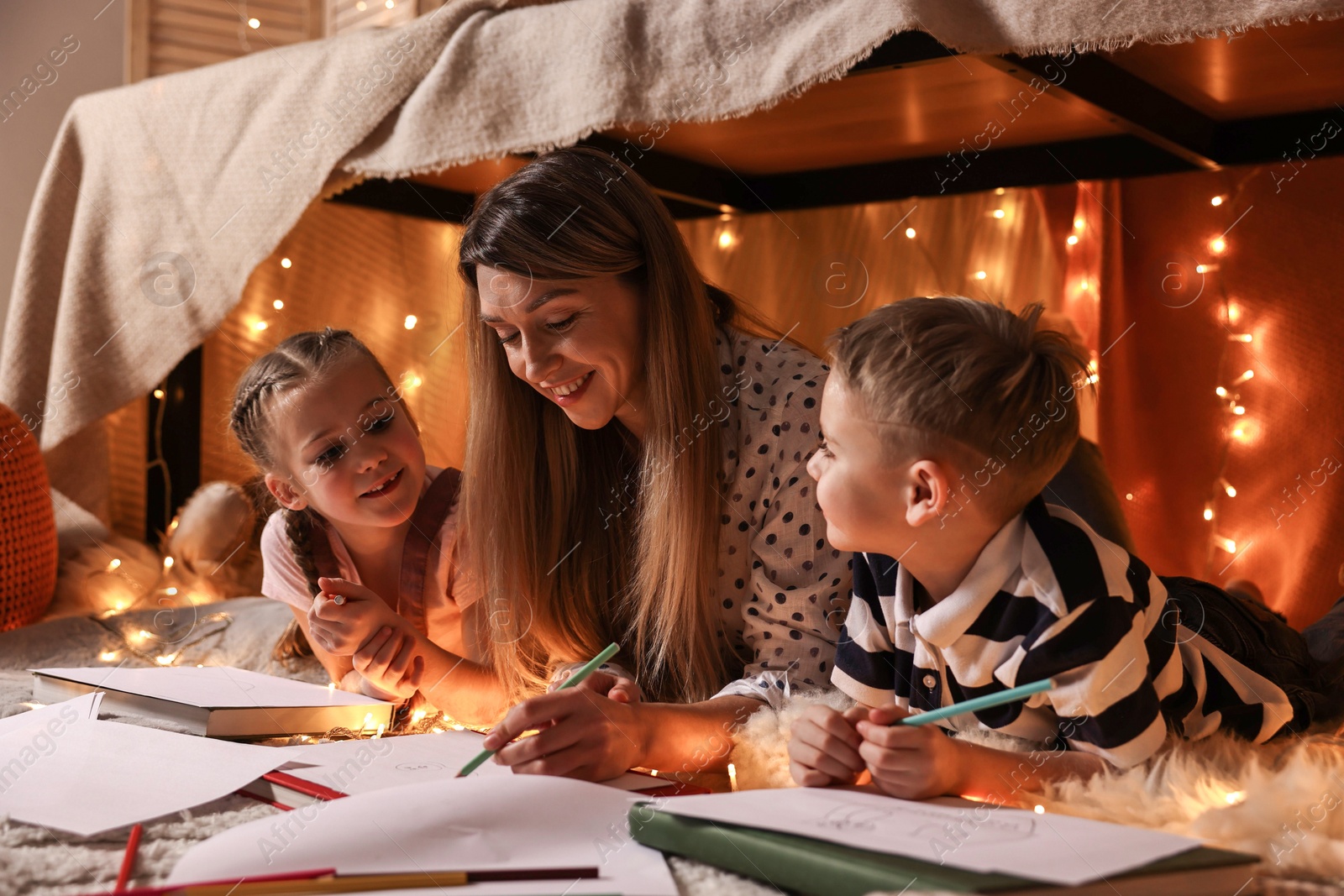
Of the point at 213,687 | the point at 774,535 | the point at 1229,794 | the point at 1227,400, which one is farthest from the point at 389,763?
the point at 1227,400

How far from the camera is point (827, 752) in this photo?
2.02ft

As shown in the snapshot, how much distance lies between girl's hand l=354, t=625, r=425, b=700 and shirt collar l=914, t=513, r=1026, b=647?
453mm

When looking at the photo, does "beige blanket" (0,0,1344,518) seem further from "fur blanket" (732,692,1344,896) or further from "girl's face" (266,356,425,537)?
"fur blanket" (732,692,1344,896)

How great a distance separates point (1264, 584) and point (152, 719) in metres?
1.15

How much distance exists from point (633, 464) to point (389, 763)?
41 centimetres

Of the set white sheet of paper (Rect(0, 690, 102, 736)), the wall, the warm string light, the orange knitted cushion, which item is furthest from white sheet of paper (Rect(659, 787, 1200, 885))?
the wall

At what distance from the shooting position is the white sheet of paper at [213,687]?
0.83m

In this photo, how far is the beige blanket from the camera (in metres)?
0.93

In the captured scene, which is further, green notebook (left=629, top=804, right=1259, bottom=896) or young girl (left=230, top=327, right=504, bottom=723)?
young girl (left=230, top=327, right=504, bottom=723)

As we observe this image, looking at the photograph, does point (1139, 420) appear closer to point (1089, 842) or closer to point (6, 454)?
point (1089, 842)

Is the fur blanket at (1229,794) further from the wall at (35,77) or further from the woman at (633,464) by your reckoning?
the wall at (35,77)

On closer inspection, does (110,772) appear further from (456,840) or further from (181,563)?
(181,563)

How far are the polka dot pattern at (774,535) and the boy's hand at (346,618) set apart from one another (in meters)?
0.29

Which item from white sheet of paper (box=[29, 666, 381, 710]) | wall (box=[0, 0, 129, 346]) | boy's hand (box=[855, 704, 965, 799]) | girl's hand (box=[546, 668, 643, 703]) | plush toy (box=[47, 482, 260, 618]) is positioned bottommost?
plush toy (box=[47, 482, 260, 618])
